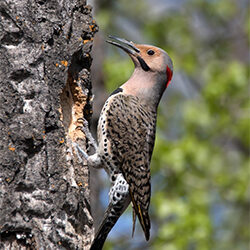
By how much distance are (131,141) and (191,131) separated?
5.44m

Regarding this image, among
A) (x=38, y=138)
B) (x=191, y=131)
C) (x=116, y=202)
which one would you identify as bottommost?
(x=191, y=131)

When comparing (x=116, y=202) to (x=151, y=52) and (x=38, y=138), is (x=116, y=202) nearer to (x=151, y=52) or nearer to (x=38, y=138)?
(x=38, y=138)

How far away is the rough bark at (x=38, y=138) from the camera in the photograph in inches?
114

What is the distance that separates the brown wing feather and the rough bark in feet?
1.88

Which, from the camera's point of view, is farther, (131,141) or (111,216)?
(131,141)

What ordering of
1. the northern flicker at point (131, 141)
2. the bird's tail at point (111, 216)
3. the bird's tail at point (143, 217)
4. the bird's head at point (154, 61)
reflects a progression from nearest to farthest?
the bird's tail at point (111, 216)
the bird's tail at point (143, 217)
the northern flicker at point (131, 141)
the bird's head at point (154, 61)

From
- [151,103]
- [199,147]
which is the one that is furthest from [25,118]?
[199,147]

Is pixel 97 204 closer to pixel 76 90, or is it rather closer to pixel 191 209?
pixel 191 209

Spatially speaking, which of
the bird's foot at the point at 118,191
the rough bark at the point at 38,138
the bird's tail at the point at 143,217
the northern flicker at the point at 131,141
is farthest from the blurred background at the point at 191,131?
the rough bark at the point at 38,138

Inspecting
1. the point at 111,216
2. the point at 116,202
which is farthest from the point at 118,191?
the point at 111,216

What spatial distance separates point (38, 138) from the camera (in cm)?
304

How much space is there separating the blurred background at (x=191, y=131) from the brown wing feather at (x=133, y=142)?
2007 millimetres

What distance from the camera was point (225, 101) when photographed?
8.98 metres

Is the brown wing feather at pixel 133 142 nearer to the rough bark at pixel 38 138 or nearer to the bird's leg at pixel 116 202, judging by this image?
the bird's leg at pixel 116 202
